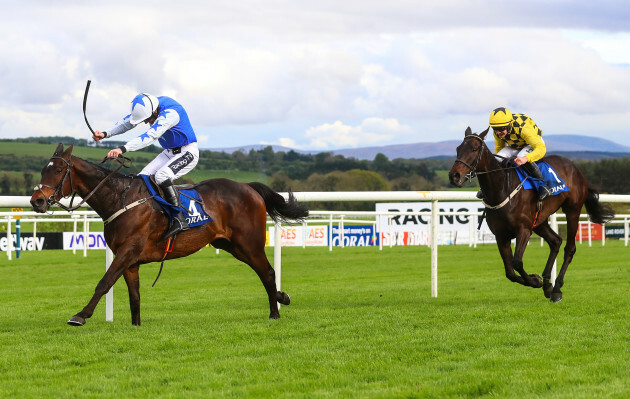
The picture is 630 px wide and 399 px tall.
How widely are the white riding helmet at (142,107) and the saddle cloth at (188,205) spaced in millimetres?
456

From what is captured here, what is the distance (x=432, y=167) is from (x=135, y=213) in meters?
55.2

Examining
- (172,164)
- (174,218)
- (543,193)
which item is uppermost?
(172,164)

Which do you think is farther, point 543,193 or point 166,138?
point 543,193

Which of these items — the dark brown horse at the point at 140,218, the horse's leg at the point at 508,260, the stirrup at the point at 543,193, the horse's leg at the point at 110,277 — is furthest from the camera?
the stirrup at the point at 543,193

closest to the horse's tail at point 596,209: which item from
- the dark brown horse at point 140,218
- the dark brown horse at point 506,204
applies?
the dark brown horse at point 506,204

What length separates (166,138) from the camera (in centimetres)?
655

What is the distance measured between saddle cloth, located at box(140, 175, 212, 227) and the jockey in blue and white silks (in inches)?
1.8

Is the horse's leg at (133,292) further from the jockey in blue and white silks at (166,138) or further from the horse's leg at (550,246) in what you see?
the horse's leg at (550,246)

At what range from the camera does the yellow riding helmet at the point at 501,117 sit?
24.6ft

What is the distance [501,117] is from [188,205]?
3122mm

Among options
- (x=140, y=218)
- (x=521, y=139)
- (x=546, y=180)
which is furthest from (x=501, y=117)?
(x=140, y=218)

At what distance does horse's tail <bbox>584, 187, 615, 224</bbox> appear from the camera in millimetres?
8438

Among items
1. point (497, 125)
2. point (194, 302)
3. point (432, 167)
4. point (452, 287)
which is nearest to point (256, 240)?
point (194, 302)

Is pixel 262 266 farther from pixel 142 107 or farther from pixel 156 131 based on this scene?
pixel 142 107
